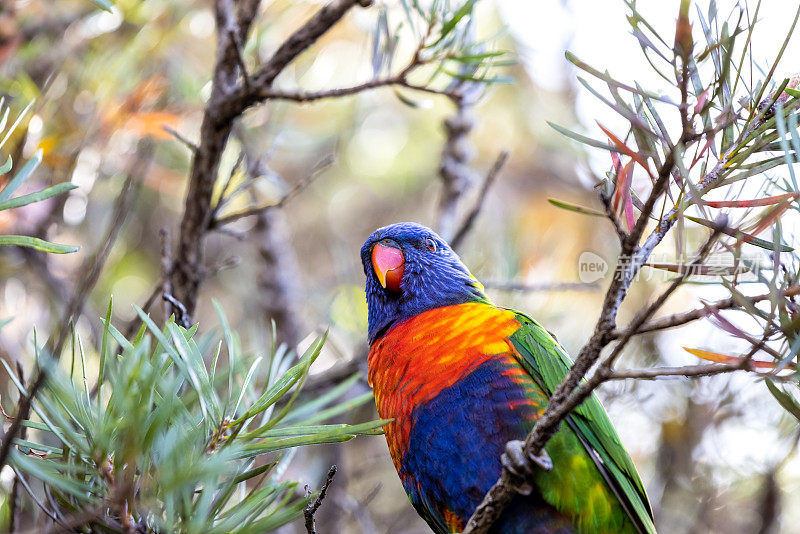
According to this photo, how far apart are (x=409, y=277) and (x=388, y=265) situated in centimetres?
9

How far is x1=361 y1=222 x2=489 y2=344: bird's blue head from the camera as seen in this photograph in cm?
192

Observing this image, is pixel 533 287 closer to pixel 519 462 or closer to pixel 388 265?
pixel 388 265

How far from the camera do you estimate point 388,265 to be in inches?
79.5

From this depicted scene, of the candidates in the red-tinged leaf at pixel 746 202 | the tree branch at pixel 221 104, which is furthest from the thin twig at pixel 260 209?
the red-tinged leaf at pixel 746 202

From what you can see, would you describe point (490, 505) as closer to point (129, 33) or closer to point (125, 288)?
point (129, 33)

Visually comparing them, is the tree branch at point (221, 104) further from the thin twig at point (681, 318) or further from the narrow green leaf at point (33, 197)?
the thin twig at point (681, 318)

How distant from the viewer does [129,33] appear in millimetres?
2240

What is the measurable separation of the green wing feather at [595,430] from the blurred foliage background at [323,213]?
44cm

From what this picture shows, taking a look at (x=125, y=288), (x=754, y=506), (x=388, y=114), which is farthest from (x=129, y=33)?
(x=754, y=506)

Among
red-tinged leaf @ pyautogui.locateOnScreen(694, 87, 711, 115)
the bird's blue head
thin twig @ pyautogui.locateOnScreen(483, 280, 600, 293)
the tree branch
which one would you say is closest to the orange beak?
the bird's blue head

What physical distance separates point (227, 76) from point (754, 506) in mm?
2579

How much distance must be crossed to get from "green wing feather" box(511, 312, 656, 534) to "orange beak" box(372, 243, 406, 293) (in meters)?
0.49

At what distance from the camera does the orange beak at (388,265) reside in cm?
198

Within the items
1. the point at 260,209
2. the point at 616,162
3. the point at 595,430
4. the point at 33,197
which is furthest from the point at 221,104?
the point at 595,430
